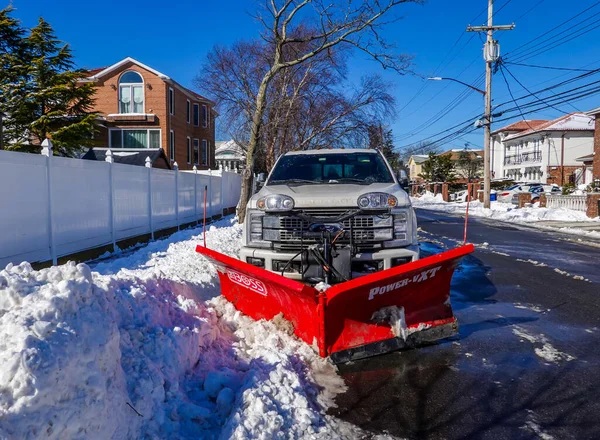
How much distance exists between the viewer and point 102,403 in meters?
2.80

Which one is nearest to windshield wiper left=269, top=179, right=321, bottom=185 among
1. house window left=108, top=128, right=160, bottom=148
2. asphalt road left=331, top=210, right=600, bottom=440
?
asphalt road left=331, top=210, right=600, bottom=440

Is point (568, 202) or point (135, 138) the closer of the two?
point (568, 202)

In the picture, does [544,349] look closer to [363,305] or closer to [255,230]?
[363,305]

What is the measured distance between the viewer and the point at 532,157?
65812 mm

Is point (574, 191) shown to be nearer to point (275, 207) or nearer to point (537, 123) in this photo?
point (275, 207)

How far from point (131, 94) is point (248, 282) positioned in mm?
→ 31624

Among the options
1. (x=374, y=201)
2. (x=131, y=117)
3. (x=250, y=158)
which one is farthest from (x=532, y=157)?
(x=374, y=201)

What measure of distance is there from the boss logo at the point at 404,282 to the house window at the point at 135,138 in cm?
3109

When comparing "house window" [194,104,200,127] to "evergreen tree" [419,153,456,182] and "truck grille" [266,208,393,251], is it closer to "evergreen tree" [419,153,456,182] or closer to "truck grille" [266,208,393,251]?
"evergreen tree" [419,153,456,182]

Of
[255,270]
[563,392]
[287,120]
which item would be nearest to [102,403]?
[255,270]

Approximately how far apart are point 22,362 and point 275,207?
323 centimetres

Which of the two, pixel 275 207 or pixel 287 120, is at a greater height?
pixel 287 120

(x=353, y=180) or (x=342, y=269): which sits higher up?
(x=353, y=180)

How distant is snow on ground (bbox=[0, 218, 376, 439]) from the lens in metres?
2.59
